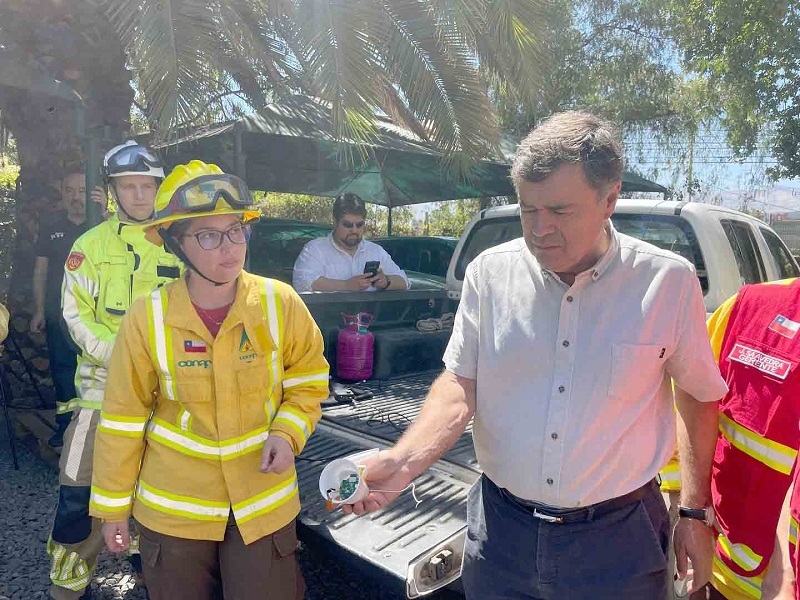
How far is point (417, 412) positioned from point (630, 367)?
2.20 meters

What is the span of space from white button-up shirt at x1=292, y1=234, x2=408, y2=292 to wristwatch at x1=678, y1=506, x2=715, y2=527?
10.9 ft

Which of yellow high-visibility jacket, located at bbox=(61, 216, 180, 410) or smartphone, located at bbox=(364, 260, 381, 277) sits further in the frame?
smartphone, located at bbox=(364, 260, 381, 277)

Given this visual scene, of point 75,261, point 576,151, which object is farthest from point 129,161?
point 576,151

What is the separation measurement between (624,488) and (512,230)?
3.26 meters

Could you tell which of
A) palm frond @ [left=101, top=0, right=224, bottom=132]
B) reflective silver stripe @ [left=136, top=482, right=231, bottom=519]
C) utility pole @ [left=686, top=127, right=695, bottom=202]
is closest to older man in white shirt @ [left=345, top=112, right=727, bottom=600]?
reflective silver stripe @ [left=136, top=482, right=231, bottom=519]

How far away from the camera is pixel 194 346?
2086 mm

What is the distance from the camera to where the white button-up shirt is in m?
5.06

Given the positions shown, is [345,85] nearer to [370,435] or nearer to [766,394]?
[370,435]

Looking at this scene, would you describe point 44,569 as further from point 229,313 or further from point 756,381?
point 756,381

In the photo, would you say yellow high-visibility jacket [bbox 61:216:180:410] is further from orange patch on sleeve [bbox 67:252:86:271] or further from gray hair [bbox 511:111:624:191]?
gray hair [bbox 511:111:624:191]

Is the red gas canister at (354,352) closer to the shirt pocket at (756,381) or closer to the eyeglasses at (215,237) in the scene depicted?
the eyeglasses at (215,237)

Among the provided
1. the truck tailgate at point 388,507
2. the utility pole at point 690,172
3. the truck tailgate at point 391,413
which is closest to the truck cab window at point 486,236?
the truck tailgate at point 391,413

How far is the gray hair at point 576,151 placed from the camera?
1598 mm

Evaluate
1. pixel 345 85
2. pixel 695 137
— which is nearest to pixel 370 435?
pixel 345 85
